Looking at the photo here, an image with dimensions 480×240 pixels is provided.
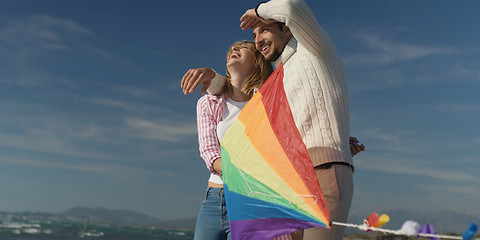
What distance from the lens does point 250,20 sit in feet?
7.09

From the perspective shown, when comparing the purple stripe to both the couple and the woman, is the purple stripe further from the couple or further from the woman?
the woman

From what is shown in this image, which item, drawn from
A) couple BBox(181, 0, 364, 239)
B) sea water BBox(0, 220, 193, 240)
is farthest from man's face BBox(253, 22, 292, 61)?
sea water BBox(0, 220, 193, 240)

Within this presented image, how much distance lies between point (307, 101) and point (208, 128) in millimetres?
813

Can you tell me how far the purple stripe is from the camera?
1.51 meters

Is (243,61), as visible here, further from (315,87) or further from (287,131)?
(287,131)

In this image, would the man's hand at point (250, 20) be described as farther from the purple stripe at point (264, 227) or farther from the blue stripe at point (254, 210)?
the purple stripe at point (264, 227)

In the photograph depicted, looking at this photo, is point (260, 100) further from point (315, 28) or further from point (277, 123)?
point (315, 28)

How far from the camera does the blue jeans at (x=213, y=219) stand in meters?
2.40

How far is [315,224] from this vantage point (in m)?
1.44

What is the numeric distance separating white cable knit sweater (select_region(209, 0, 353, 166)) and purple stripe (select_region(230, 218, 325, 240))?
350 mm

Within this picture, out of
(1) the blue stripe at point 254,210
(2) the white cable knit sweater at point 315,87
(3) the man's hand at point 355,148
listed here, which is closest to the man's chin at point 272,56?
(2) the white cable knit sweater at point 315,87

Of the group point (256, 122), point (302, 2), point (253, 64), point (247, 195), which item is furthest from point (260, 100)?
point (253, 64)

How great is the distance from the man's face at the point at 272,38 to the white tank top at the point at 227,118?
0.50 m

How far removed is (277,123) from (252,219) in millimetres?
428
